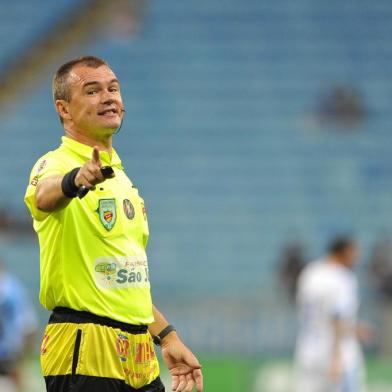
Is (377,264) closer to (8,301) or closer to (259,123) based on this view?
(259,123)

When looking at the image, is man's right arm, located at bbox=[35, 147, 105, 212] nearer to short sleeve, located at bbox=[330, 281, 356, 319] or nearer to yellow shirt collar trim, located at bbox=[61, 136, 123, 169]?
yellow shirt collar trim, located at bbox=[61, 136, 123, 169]

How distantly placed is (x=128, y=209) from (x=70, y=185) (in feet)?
1.89

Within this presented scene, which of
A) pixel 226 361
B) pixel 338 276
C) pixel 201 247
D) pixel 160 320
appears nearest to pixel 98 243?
pixel 160 320

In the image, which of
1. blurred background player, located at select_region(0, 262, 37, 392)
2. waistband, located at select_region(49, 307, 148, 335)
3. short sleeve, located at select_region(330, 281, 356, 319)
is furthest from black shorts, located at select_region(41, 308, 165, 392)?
blurred background player, located at select_region(0, 262, 37, 392)

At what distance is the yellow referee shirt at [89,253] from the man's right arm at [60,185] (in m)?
0.18

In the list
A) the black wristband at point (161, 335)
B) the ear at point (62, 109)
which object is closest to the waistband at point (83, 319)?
the black wristband at point (161, 335)

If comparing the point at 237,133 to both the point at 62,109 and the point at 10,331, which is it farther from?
the point at 62,109

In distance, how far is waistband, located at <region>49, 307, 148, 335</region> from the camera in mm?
4262

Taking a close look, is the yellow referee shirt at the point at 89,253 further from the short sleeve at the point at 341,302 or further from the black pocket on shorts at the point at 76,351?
the short sleeve at the point at 341,302

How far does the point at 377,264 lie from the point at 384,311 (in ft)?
5.61

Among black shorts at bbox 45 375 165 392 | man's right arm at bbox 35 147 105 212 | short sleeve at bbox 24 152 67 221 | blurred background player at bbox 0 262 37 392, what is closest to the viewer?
man's right arm at bbox 35 147 105 212

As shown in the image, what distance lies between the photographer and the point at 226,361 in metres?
13.2

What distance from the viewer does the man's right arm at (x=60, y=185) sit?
3705mm

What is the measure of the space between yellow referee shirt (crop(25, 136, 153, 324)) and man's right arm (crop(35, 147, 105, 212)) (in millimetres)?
178
